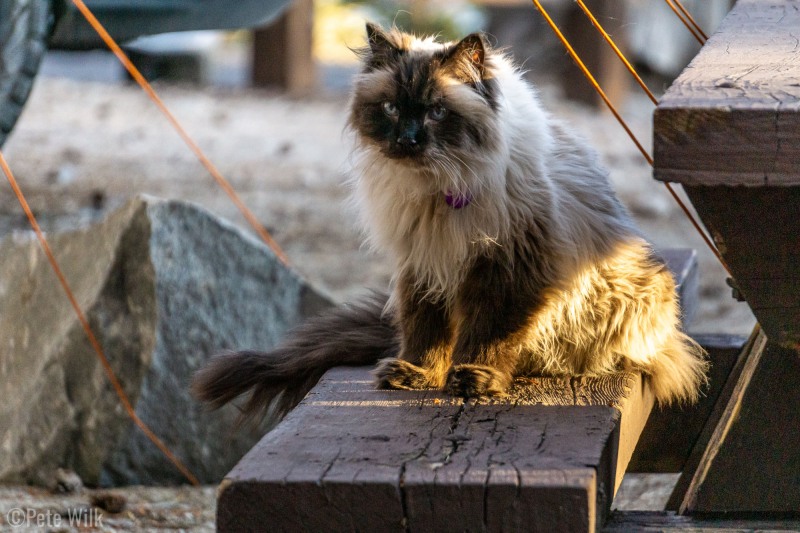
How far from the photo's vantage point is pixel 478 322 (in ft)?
7.82

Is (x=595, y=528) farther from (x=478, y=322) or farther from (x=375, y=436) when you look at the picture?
(x=478, y=322)

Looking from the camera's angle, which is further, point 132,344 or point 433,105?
point 132,344

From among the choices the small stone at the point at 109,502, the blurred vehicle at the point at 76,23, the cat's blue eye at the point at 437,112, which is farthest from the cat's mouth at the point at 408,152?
the blurred vehicle at the point at 76,23

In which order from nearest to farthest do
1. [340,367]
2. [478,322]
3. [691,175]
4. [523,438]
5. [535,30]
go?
[691,175]
[523,438]
[478,322]
[340,367]
[535,30]

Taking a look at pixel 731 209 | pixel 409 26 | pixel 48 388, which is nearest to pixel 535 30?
pixel 409 26

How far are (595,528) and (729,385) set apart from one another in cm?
124

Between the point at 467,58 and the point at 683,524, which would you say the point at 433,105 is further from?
the point at 683,524

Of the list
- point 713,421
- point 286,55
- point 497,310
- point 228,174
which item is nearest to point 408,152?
point 497,310

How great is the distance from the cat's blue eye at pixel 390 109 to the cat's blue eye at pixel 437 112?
0.26ft

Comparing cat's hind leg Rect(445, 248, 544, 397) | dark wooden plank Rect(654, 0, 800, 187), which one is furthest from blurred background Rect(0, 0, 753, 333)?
dark wooden plank Rect(654, 0, 800, 187)

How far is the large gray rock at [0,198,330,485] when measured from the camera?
3229mm

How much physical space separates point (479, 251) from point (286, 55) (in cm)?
775

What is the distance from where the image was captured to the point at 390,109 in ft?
7.93

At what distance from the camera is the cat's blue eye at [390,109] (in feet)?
7.89
